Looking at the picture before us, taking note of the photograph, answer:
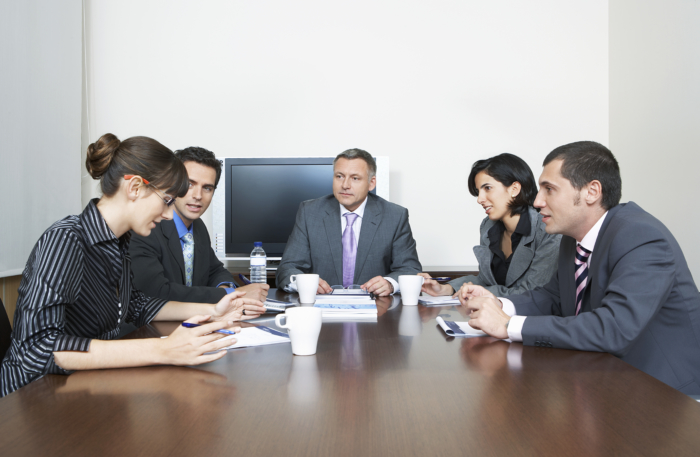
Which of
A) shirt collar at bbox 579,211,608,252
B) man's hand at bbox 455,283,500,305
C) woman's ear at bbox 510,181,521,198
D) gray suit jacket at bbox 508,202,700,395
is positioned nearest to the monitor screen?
woman's ear at bbox 510,181,521,198

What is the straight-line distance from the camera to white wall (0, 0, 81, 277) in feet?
9.35

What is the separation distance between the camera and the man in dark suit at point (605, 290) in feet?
4.01

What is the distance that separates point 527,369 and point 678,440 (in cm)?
35

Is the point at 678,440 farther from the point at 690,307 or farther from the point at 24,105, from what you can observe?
the point at 24,105

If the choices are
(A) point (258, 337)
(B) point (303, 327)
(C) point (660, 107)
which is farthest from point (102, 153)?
(C) point (660, 107)

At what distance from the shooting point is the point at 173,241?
228 centimetres

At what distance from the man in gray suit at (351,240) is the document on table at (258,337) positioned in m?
1.43

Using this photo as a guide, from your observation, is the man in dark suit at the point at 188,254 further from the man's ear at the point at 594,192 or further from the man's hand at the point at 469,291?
the man's ear at the point at 594,192

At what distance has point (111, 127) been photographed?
154 inches

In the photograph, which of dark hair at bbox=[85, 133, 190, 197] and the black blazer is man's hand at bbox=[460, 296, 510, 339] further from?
the black blazer

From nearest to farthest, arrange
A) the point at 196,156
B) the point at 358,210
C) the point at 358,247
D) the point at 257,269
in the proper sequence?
the point at 196,156 → the point at 358,247 → the point at 358,210 → the point at 257,269

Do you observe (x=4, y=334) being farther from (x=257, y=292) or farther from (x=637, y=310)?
(x=637, y=310)

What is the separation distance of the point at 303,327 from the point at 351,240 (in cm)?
187

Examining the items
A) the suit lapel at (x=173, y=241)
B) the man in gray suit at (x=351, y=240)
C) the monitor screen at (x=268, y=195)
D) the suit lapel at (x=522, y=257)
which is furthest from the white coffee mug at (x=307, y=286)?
the monitor screen at (x=268, y=195)
